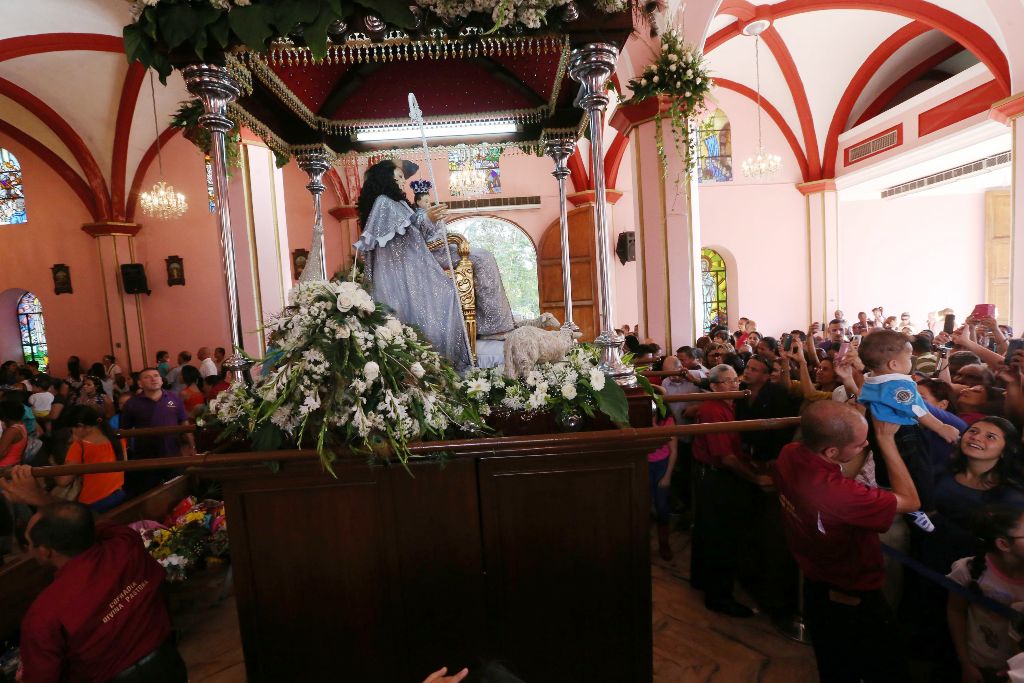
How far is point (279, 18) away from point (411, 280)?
51.9 inches

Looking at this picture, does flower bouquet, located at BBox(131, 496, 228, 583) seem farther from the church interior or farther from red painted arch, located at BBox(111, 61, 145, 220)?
red painted arch, located at BBox(111, 61, 145, 220)

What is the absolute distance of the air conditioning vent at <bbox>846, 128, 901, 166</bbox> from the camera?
11.4 meters

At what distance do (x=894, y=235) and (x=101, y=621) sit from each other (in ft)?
57.2

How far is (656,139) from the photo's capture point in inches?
247

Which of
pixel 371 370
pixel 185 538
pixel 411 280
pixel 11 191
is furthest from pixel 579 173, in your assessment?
pixel 11 191

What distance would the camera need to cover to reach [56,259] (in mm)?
12484

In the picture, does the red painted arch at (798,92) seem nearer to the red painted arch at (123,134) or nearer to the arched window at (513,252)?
the arched window at (513,252)

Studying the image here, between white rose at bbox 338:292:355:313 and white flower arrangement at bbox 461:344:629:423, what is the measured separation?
65 cm

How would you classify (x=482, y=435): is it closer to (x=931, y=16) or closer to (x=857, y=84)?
(x=931, y=16)

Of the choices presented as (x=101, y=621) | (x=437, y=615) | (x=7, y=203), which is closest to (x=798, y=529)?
(x=437, y=615)

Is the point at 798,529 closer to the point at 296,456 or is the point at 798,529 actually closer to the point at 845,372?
the point at 845,372

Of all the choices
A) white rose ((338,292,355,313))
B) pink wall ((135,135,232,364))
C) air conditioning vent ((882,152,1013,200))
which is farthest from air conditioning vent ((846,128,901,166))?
pink wall ((135,135,232,364))

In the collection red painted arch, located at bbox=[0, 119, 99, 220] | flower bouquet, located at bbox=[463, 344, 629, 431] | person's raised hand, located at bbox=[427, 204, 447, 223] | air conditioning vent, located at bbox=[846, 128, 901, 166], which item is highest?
red painted arch, located at bbox=[0, 119, 99, 220]

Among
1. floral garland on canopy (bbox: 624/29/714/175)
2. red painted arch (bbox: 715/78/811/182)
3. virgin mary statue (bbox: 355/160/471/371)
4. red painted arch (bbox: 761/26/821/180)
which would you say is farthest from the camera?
red painted arch (bbox: 715/78/811/182)
